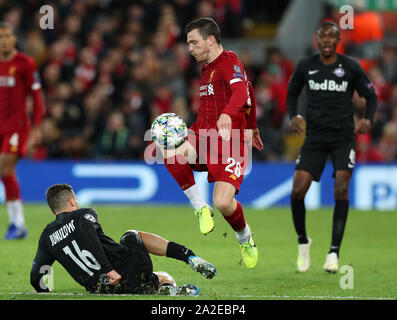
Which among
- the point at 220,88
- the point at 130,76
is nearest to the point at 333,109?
the point at 220,88

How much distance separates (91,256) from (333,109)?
10.8ft

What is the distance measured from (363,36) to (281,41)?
4110 mm

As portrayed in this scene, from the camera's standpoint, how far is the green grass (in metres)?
6.62

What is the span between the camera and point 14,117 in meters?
10.5

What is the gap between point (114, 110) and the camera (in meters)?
16.2

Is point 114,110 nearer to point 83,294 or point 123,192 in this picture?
point 123,192

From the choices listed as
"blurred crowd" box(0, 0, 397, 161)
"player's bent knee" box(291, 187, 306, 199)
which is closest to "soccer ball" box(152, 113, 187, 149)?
"player's bent knee" box(291, 187, 306, 199)

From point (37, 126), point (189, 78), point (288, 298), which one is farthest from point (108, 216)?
point (288, 298)

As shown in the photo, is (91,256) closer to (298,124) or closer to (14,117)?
(298,124)

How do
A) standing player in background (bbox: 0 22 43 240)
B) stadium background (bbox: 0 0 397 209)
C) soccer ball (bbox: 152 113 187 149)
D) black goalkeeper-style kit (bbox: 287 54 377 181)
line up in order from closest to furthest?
1. soccer ball (bbox: 152 113 187 149)
2. black goalkeeper-style kit (bbox: 287 54 377 181)
3. standing player in background (bbox: 0 22 43 240)
4. stadium background (bbox: 0 0 397 209)

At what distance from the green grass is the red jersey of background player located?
1.53m

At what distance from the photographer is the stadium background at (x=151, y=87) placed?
1508 centimetres

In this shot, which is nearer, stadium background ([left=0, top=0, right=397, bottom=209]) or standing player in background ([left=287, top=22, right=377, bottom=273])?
standing player in background ([left=287, top=22, right=377, bottom=273])

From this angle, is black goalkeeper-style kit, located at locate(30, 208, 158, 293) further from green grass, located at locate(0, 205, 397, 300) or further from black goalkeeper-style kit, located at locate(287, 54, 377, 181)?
black goalkeeper-style kit, located at locate(287, 54, 377, 181)
